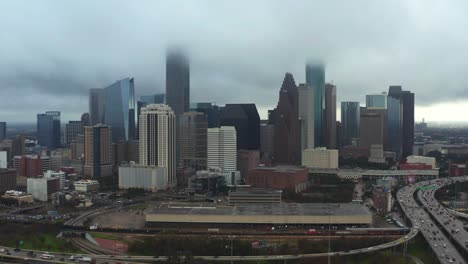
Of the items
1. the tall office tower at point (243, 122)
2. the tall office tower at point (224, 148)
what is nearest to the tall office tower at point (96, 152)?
the tall office tower at point (224, 148)

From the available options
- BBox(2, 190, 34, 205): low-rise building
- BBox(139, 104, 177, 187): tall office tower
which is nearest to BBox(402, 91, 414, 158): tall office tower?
BBox(139, 104, 177, 187): tall office tower

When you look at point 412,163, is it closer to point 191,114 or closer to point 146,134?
point 191,114

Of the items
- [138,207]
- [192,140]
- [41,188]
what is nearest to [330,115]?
[192,140]

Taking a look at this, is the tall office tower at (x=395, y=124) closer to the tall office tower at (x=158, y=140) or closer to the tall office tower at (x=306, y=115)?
the tall office tower at (x=306, y=115)

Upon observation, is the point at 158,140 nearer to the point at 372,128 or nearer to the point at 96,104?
the point at 372,128

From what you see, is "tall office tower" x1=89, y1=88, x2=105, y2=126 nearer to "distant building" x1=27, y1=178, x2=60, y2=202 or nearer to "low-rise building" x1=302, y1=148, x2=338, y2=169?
"low-rise building" x1=302, y1=148, x2=338, y2=169

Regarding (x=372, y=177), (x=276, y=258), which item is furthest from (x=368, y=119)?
(x=276, y=258)
